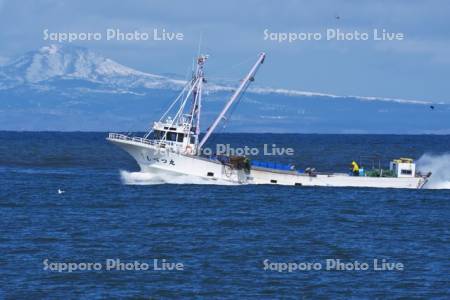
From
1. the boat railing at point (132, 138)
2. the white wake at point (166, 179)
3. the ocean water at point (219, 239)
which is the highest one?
the boat railing at point (132, 138)

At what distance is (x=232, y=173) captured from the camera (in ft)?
310

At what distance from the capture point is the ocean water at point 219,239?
52.3m

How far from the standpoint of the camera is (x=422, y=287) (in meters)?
52.4

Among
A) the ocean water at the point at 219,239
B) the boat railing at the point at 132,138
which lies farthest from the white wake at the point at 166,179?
the boat railing at the point at 132,138

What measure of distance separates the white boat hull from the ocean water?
3.94 ft

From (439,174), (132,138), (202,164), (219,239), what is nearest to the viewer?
(219,239)

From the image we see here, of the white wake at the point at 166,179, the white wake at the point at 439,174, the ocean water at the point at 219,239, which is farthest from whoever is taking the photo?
the white wake at the point at 439,174

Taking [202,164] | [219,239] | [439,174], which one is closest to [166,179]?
[202,164]

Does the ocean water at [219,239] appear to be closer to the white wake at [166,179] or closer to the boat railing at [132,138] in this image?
the white wake at [166,179]

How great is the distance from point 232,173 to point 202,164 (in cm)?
260

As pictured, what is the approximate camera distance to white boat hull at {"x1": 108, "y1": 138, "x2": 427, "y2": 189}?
93.9 m

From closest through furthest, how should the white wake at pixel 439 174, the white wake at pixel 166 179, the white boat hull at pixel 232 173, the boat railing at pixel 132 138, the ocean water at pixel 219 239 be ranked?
the ocean water at pixel 219 239 → the white boat hull at pixel 232 173 → the white wake at pixel 166 179 → the boat railing at pixel 132 138 → the white wake at pixel 439 174

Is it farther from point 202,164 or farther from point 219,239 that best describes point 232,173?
point 219,239

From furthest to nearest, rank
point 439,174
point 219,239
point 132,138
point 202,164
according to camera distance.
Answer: point 439,174 → point 132,138 → point 202,164 → point 219,239
